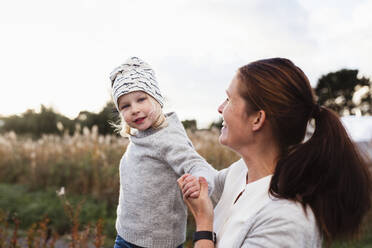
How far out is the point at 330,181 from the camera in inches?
53.7

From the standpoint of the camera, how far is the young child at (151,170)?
196 cm

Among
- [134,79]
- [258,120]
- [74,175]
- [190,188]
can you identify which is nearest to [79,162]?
[74,175]

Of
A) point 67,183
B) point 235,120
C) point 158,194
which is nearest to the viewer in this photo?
point 235,120

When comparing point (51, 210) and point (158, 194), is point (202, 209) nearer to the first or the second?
point (158, 194)

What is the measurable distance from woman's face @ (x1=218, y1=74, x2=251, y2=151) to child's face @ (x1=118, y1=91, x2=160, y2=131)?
1.80ft

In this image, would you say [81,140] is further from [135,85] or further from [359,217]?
[359,217]

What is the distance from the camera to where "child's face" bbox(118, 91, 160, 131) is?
6.66 feet

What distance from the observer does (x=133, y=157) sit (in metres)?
2.14

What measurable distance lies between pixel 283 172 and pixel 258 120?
260 millimetres

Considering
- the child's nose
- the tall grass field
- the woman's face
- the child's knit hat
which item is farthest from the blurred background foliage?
the woman's face

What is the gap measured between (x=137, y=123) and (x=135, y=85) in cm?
22

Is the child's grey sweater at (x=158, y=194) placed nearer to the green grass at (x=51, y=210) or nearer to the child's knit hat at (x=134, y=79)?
the child's knit hat at (x=134, y=79)

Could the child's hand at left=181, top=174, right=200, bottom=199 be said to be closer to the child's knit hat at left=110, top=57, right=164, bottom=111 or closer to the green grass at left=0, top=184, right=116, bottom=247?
the child's knit hat at left=110, top=57, right=164, bottom=111

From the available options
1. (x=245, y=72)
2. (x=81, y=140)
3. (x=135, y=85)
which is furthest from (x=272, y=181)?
(x=81, y=140)
